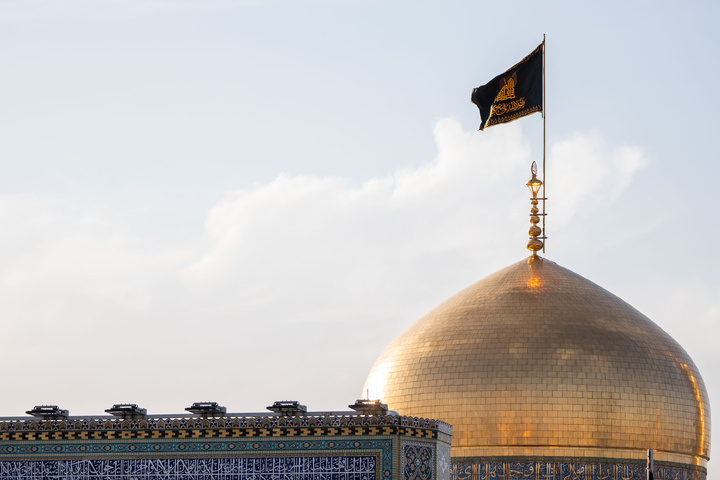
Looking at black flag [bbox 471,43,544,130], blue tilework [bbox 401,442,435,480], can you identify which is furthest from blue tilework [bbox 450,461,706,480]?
black flag [bbox 471,43,544,130]

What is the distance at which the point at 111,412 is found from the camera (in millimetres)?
25641

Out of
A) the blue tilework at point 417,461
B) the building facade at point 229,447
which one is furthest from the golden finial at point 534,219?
the blue tilework at point 417,461

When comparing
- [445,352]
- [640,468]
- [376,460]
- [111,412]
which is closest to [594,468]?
[640,468]

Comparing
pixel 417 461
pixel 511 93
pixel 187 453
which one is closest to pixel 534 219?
pixel 511 93

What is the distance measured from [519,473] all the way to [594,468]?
1.22 m

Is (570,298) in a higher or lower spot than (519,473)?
higher

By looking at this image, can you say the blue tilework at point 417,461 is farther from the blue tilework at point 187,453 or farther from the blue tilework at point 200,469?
the blue tilework at point 200,469

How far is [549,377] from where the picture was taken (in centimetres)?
2964

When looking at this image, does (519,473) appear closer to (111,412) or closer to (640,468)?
(640,468)

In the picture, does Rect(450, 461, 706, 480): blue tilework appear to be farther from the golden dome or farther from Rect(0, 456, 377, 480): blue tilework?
Rect(0, 456, 377, 480): blue tilework

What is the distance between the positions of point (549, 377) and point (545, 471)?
61.5 inches

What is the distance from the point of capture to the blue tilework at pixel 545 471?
2911 centimetres

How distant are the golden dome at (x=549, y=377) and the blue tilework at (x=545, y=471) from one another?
182mm

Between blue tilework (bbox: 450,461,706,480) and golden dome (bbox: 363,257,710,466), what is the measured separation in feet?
0.60
